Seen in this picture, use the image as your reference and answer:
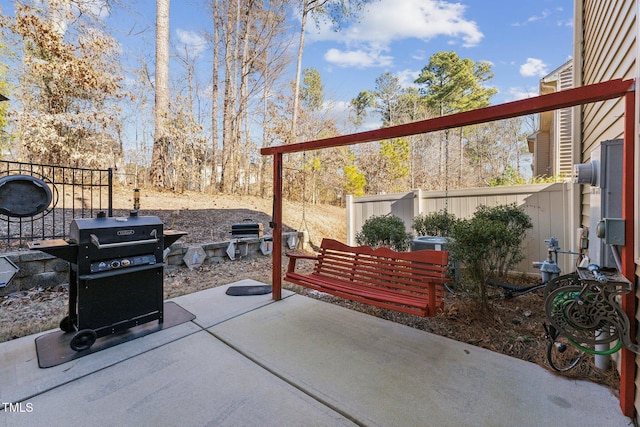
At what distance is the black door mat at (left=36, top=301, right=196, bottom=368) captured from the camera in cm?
217

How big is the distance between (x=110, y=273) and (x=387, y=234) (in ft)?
12.2

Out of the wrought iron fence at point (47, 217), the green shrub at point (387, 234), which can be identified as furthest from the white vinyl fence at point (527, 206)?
the wrought iron fence at point (47, 217)

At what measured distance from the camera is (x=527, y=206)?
455 centimetres

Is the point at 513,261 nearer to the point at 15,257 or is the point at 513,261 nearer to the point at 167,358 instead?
the point at 167,358

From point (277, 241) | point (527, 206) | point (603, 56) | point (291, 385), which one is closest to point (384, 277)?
point (277, 241)

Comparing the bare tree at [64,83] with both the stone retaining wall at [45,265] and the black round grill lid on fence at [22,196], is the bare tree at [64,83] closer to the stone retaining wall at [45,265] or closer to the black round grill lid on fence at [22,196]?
the stone retaining wall at [45,265]

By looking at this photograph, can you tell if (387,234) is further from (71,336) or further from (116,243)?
(71,336)

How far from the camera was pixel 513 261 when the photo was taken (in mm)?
3684

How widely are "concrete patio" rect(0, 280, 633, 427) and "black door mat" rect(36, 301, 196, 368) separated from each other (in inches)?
2.7

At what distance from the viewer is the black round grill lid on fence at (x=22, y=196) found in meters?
2.70

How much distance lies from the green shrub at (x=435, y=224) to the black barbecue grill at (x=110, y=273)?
4105 mm

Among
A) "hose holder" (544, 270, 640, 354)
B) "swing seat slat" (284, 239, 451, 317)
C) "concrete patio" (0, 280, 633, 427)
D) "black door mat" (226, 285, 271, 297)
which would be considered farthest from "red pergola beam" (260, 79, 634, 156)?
"black door mat" (226, 285, 271, 297)

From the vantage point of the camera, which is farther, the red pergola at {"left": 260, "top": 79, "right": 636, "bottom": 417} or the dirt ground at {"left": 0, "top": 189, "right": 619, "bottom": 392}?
the dirt ground at {"left": 0, "top": 189, "right": 619, "bottom": 392}

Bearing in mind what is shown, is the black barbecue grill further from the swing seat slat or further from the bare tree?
the bare tree
